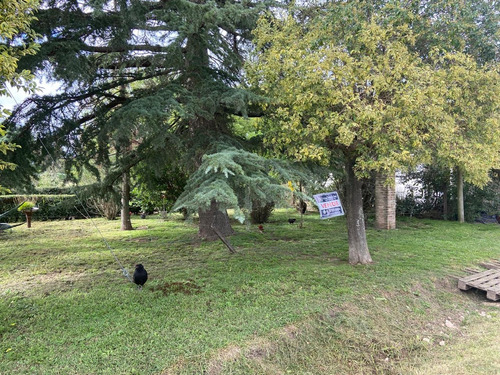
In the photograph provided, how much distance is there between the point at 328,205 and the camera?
5.52m

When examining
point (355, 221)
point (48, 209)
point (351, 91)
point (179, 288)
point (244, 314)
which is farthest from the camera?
point (48, 209)

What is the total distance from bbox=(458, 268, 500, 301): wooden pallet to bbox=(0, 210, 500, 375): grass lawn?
0.14 m

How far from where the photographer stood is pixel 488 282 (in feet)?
16.1

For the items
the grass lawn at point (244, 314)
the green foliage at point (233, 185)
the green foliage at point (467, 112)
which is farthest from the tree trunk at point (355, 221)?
the green foliage at point (233, 185)

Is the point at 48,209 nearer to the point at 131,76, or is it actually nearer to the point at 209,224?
the point at 209,224

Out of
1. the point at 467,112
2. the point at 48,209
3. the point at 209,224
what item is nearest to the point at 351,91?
the point at 467,112

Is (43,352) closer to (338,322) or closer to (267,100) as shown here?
(338,322)

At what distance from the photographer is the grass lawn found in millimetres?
3062

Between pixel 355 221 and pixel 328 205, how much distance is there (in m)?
0.69

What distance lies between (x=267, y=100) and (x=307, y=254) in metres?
3.57

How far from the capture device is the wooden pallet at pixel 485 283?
459 centimetres

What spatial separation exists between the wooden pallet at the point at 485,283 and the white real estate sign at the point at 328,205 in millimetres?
2213

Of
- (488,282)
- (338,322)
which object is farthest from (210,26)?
(488,282)

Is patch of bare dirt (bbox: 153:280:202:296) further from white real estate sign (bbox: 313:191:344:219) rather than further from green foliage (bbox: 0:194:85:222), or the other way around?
green foliage (bbox: 0:194:85:222)
